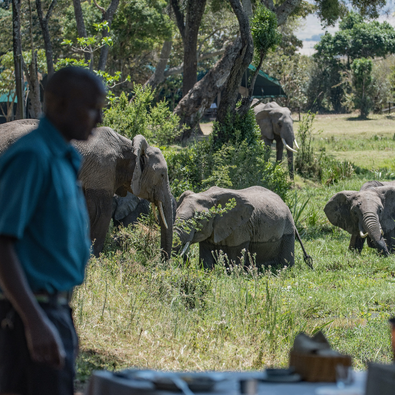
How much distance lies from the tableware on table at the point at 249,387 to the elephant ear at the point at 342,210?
9632mm

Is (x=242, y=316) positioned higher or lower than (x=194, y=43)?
lower

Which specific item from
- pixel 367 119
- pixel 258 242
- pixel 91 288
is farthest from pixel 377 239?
pixel 367 119

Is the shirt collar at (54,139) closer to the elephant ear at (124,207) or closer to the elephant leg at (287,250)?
the elephant ear at (124,207)

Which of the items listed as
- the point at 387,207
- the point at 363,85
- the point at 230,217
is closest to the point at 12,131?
the point at 230,217

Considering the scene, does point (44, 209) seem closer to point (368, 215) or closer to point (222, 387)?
point (222, 387)

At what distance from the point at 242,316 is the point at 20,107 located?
5.67 meters

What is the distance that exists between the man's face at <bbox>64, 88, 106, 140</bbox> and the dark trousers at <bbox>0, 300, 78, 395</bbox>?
680mm

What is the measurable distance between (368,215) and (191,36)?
451 inches

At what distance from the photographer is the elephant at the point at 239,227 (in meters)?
8.53

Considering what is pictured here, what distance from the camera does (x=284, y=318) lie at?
592 cm

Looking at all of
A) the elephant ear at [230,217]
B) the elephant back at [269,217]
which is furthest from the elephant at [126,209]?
the elephant back at [269,217]

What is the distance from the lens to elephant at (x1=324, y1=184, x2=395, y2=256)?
10.4 m

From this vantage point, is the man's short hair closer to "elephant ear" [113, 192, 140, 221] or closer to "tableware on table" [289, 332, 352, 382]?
"tableware on table" [289, 332, 352, 382]

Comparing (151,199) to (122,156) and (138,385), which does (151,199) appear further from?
(138,385)
